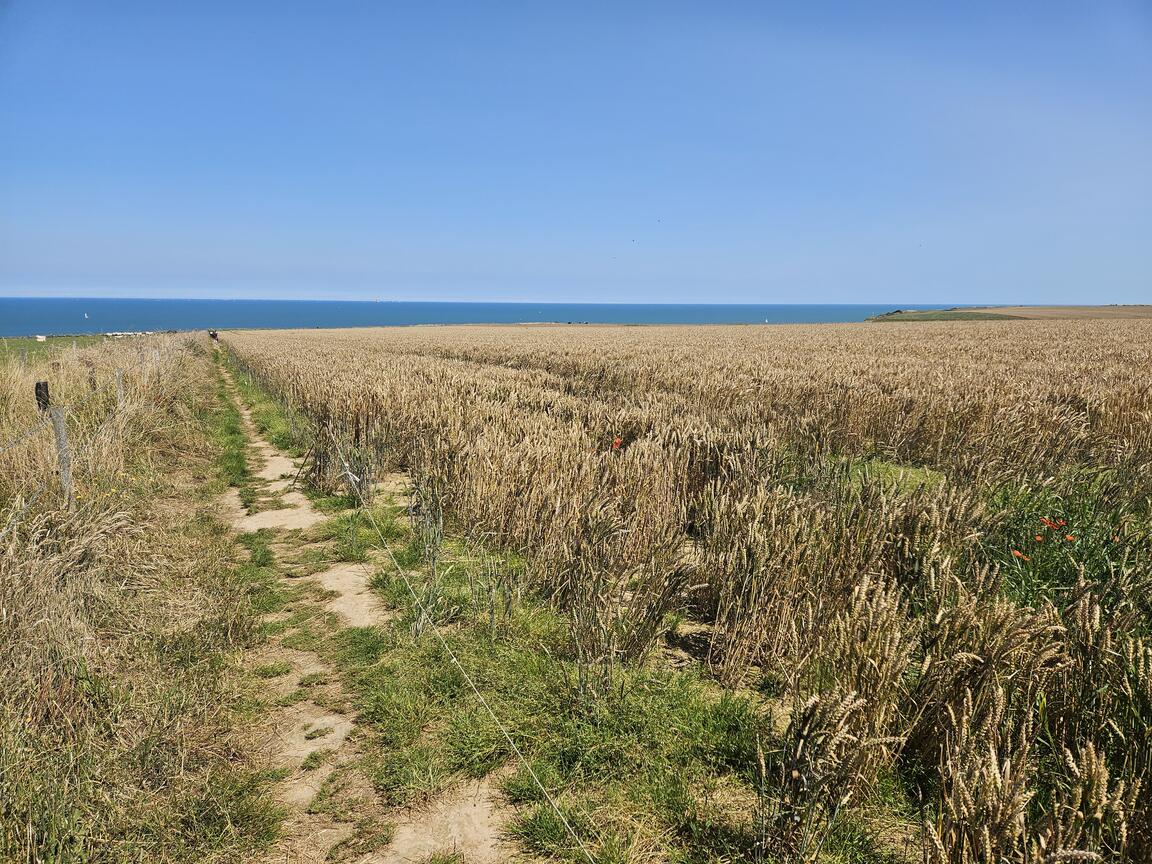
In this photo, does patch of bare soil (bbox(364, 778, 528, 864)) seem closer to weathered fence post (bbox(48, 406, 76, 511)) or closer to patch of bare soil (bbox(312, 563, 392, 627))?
patch of bare soil (bbox(312, 563, 392, 627))

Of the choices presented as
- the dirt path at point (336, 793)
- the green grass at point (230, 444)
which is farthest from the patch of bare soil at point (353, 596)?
the green grass at point (230, 444)

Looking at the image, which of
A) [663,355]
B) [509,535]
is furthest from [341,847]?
[663,355]

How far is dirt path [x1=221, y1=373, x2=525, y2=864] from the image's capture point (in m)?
2.72

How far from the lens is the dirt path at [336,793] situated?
2717 millimetres

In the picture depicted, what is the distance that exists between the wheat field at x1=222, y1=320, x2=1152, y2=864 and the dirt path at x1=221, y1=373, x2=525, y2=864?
1.01m

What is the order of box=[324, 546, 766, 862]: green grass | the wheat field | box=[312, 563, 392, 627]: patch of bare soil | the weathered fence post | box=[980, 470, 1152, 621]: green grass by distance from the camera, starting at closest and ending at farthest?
1. the wheat field
2. box=[324, 546, 766, 862]: green grass
3. box=[980, 470, 1152, 621]: green grass
4. box=[312, 563, 392, 627]: patch of bare soil
5. the weathered fence post

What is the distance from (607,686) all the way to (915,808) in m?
1.69

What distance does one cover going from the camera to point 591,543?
4965 mm

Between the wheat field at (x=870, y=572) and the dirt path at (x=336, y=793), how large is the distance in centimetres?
101

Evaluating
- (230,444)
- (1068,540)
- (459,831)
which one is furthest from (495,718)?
(230,444)

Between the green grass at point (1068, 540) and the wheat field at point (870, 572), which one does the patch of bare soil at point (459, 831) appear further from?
the green grass at point (1068, 540)

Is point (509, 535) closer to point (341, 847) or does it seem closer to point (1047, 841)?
point (341, 847)

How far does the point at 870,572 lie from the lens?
164 inches

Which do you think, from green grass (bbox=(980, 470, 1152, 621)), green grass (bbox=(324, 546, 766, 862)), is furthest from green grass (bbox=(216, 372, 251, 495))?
green grass (bbox=(980, 470, 1152, 621))
